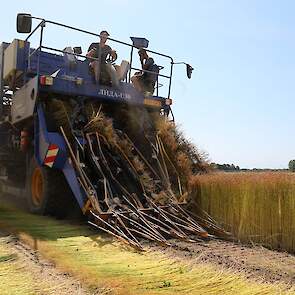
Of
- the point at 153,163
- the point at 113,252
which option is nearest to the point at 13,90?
the point at 153,163

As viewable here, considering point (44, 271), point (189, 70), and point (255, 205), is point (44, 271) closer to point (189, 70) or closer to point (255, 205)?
point (255, 205)

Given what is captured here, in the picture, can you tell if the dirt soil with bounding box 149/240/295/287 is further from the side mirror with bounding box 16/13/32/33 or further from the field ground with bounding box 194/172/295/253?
the side mirror with bounding box 16/13/32/33

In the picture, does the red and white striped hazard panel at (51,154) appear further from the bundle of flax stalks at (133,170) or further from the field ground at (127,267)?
the field ground at (127,267)

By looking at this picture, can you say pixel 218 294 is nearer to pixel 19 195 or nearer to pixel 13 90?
pixel 19 195

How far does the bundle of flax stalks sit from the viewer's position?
6.54 meters

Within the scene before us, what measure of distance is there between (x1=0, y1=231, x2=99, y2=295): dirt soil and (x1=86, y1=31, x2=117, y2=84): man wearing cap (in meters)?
4.20

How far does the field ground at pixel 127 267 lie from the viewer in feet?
13.2

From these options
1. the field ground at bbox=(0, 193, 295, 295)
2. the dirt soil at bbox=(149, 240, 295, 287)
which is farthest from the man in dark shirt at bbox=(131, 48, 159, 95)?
the dirt soil at bbox=(149, 240, 295, 287)

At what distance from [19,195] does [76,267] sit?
5.18 metres

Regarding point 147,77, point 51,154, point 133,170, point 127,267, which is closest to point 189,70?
point 147,77

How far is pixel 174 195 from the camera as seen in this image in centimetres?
764

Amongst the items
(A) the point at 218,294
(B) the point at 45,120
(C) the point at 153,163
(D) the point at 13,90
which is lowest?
(A) the point at 218,294

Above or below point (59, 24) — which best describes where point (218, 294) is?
below

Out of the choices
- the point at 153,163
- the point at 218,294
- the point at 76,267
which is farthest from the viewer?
the point at 153,163
